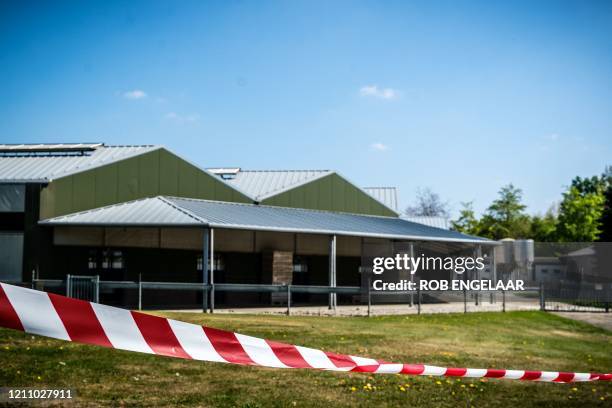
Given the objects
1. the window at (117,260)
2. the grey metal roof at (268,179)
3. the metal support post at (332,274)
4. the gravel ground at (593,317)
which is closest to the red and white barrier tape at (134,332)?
the gravel ground at (593,317)

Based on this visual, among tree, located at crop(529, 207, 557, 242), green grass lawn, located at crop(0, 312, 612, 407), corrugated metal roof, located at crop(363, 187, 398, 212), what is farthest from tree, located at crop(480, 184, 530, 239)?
green grass lawn, located at crop(0, 312, 612, 407)

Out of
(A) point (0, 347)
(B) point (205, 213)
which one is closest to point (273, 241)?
(B) point (205, 213)

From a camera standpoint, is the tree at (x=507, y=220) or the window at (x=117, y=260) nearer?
the window at (x=117, y=260)

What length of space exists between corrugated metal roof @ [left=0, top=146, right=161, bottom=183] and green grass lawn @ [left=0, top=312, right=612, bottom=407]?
15.2 meters

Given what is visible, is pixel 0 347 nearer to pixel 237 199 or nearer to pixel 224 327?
pixel 224 327

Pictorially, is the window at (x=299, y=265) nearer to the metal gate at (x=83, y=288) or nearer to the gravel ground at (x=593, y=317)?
the gravel ground at (x=593, y=317)

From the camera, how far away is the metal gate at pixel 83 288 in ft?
72.7

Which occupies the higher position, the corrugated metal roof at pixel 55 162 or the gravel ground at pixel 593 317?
the corrugated metal roof at pixel 55 162

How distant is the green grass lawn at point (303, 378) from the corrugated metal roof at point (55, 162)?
1518 centimetres

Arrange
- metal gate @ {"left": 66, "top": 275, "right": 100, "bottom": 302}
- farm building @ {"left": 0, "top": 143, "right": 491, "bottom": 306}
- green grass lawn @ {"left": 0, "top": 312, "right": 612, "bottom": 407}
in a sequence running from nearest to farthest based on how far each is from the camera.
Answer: green grass lawn @ {"left": 0, "top": 312, "right": 612, "bottom": 407}
metal gate @ {"left": 66, "top": 275, "right": 100, "bottom": 302}
farm building @ {"left": 0, "top": 143, "right": 491, "bottom": 306}

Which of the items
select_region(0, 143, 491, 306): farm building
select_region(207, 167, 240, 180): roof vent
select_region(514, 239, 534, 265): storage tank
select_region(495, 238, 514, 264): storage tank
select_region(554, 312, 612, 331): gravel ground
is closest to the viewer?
select_region(554, 312, 612, 331): gravel ground

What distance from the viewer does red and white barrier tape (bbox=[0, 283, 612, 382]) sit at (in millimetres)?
4902

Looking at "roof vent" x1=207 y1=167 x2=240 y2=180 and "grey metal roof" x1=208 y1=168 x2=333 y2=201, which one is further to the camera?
"roof vent" x1=207 y1=167 x2=240 y2=180

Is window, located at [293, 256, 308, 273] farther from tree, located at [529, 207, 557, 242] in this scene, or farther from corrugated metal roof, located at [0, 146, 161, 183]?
tree, located at [529, 207, 557, 242]
